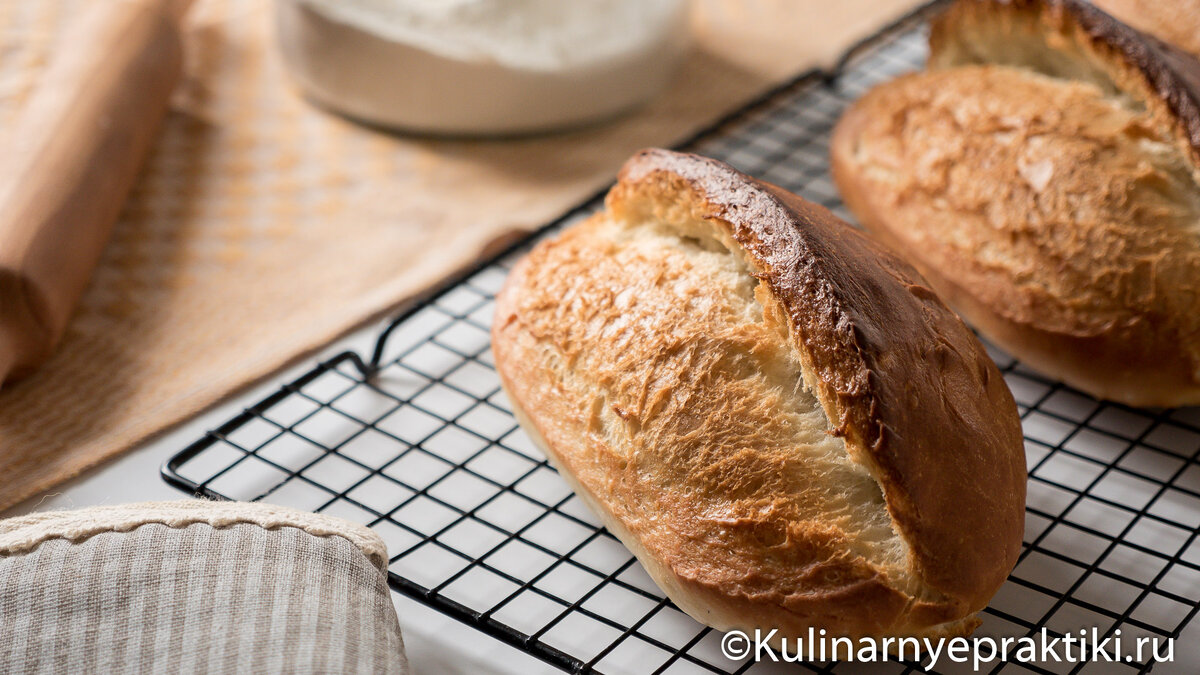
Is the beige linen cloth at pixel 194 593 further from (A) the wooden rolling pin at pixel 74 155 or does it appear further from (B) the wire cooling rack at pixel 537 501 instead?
(A) the wooden rolling pin at pixel 74 155

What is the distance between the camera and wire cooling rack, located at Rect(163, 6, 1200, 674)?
44.3 inches

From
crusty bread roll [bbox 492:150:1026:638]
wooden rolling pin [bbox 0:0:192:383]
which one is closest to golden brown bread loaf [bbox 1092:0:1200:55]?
crusty bread roll [bbox 492:150:1026:638]

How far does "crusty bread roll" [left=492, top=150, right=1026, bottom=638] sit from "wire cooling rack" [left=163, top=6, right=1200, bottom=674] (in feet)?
0.22

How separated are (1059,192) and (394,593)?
1.00 meters

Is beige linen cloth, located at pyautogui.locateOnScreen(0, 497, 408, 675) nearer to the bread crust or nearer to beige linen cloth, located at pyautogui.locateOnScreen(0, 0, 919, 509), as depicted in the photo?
beige linen cloth, located at pyautogui.locateOnScreen(0, 0, 919, 509)

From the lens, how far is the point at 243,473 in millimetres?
1360

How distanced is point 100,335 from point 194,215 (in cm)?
35

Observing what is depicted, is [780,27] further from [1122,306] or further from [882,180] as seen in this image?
[1122,306]

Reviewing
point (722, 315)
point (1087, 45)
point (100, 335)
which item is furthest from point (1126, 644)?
point (100, 335)

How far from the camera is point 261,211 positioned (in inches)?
76.0

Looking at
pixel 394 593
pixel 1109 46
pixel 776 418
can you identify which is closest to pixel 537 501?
pixel 394 593

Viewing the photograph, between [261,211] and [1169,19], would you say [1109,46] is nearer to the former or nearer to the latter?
[1169,19]

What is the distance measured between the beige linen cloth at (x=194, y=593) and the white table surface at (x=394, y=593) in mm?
92

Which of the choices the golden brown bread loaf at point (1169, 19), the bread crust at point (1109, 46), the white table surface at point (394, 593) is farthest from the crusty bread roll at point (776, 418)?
the golden brown bread loaf at point (1169, 19)
